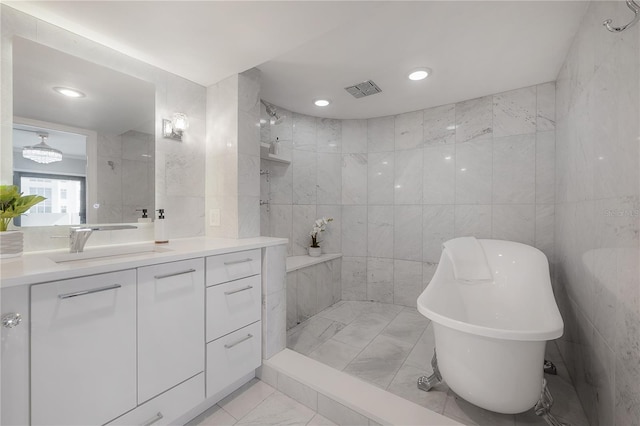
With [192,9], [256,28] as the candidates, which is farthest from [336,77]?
[192,9]

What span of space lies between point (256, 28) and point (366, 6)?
24.7 inches

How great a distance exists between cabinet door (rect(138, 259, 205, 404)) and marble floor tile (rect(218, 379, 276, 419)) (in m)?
0.37

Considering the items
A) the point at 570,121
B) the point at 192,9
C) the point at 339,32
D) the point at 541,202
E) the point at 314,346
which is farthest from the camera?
the point at 541,202

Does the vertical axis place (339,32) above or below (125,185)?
above

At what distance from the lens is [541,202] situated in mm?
2510

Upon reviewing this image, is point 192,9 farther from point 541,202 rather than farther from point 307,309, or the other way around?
point 541,202

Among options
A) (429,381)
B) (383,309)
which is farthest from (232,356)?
(383,309)

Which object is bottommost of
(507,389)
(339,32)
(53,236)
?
(507,389)

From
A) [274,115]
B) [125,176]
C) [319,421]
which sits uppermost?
[274,115]

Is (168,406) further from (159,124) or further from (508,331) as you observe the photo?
(159,124)

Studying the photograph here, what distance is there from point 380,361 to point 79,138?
2533 millimetres

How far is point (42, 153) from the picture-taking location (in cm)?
146

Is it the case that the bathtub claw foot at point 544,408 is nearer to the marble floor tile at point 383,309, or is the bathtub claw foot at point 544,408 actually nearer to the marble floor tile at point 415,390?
the marble floor tile at point 415,390

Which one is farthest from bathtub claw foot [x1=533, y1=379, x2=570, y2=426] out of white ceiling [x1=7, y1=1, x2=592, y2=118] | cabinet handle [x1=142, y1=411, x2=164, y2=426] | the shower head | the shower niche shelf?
the shower head
